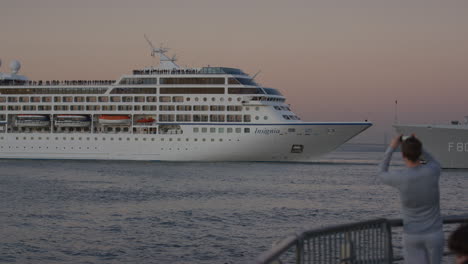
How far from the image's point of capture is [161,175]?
49.1 meters

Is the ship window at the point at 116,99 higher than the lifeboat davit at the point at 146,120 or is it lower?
higher

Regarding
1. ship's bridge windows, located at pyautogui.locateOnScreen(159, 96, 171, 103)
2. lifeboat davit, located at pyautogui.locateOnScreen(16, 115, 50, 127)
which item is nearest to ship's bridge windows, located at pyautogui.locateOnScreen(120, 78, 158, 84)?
ship's bridge windows, located at pyautogui.locateOnScreen(159, 96, 171, 103)

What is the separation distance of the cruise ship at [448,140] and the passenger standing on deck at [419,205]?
150ft

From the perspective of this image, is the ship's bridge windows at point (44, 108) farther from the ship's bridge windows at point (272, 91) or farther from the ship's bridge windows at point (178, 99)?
the ship's bridge windows at point (272, 91)

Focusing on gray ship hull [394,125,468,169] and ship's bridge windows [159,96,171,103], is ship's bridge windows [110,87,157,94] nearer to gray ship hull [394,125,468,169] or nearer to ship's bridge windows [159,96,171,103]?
ship's bridge windows [159,96,171,103]

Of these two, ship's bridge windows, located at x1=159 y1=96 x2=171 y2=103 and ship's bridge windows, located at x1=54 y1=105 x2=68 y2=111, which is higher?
ship's bridge windows, located at x1=159 y1=96 x2=171 y2=103

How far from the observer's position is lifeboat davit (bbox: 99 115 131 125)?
2537 inches

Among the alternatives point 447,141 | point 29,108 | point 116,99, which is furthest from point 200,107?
point 447,141

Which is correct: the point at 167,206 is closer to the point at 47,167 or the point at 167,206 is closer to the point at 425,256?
the point at 425,256

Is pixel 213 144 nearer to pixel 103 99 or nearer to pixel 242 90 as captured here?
pixel 242 90

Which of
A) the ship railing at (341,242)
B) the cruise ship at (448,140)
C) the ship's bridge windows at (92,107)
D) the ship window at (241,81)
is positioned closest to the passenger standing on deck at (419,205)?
the ship railing at (341,242)

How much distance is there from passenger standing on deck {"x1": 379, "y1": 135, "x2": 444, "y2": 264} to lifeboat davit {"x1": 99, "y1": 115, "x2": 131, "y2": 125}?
5923 cm

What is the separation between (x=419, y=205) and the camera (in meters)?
6.18

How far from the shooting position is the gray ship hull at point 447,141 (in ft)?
165
